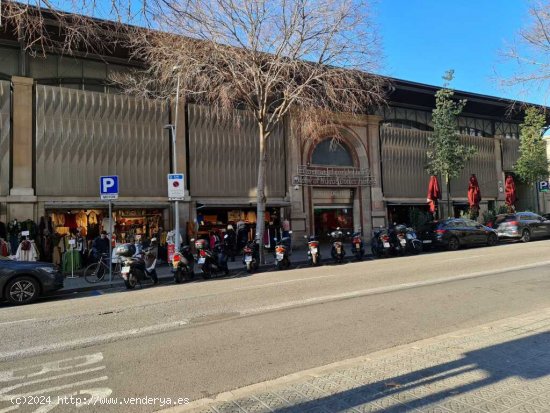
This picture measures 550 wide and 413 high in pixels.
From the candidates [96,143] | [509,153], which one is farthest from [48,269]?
[509,153]

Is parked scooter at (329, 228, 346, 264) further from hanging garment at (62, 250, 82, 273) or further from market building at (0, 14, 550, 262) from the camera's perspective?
hanging garment at (62, 250, 82, 273)

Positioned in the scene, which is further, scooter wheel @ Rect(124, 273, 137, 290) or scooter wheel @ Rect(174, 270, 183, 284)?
scooter wheel @ Rect(174, 270, 183, 284)

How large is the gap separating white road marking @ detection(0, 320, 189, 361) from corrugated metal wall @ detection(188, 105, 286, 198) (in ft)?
45.1

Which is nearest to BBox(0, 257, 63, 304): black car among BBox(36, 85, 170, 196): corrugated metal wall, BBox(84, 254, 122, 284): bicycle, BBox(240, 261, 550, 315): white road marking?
BBox(84, 254, 122, 284): bicycle

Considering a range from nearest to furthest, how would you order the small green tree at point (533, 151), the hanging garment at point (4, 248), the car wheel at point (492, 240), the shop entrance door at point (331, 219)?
the hanging garment at point (4, 248) → the car wheel at point (492, 240) → the shop entrance door at point (331, 219) → the small green tree at point (533, 151)

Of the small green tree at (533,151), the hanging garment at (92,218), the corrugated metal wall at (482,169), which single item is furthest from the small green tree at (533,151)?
the hanging garment at (92,218)

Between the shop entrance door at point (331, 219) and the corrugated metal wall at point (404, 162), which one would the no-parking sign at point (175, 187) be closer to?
the shop entrance door at point (331, 219)

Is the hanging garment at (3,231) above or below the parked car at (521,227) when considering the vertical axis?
above

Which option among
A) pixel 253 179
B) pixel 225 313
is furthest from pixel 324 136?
pixel 225 313

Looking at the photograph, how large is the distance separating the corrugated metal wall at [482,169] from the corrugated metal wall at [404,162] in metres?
3.32

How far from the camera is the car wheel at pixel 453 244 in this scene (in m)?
19.8

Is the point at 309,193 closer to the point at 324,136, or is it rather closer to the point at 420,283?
the point at 324,136

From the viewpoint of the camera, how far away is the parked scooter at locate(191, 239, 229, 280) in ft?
45.0

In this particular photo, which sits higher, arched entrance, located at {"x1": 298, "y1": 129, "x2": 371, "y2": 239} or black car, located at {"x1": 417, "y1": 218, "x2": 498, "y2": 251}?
arched entrance, located at {"x1": 298, "y1": 129, "x2": 371, "y2": 239}
